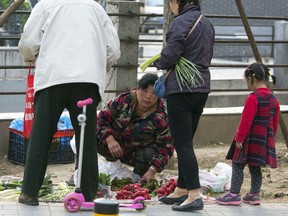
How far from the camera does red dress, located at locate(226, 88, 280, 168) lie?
6754mm

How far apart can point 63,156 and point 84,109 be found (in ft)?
10.7

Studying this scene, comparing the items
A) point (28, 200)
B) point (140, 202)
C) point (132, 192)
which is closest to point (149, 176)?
point (132, 192)

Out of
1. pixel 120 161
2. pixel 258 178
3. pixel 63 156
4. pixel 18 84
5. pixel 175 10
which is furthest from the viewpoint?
pixel 18 84

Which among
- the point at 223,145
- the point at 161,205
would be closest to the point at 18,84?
the point at 223,145

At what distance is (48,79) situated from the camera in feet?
20.4

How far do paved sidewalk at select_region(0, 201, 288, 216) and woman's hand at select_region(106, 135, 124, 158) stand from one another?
0.85 m

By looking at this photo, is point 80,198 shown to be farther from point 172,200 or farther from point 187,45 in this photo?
point 187,45

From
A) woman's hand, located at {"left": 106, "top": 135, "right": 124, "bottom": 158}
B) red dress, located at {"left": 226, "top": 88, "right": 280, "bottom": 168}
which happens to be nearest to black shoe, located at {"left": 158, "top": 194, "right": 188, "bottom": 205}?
red dress, located at {"left": 226, "top": 88, "right": 280, "bottom": 168}

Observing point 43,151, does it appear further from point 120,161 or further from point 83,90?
point 120,161

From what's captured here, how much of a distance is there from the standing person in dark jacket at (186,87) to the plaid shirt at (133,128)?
1.06 metres

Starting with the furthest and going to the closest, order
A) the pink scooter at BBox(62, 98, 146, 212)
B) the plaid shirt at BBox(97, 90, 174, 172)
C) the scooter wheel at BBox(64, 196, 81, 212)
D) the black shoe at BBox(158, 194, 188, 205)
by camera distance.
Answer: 1. the plaid shirt at BBox(97, 90, 174, 172)
2. the black shoe at BBox(158, 194, 188, 205)
3. the scooter wheel at BBox(64, 196, 81, 212)
4. the pink scooter at BBox(62, 98, 146, 212)

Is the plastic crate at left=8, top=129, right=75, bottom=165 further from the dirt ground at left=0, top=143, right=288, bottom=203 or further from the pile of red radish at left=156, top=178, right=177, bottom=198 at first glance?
the pile of red radish at left=156, top=178, right=177, bottom=198

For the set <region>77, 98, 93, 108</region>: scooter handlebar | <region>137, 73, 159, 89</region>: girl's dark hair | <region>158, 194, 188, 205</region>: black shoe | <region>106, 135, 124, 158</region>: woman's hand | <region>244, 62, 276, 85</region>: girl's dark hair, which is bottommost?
<region>158, 194, 188, 205</region>: black shoe

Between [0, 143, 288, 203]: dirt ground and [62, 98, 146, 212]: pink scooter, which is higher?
[62, 98, 146, 212]: pink scooter
